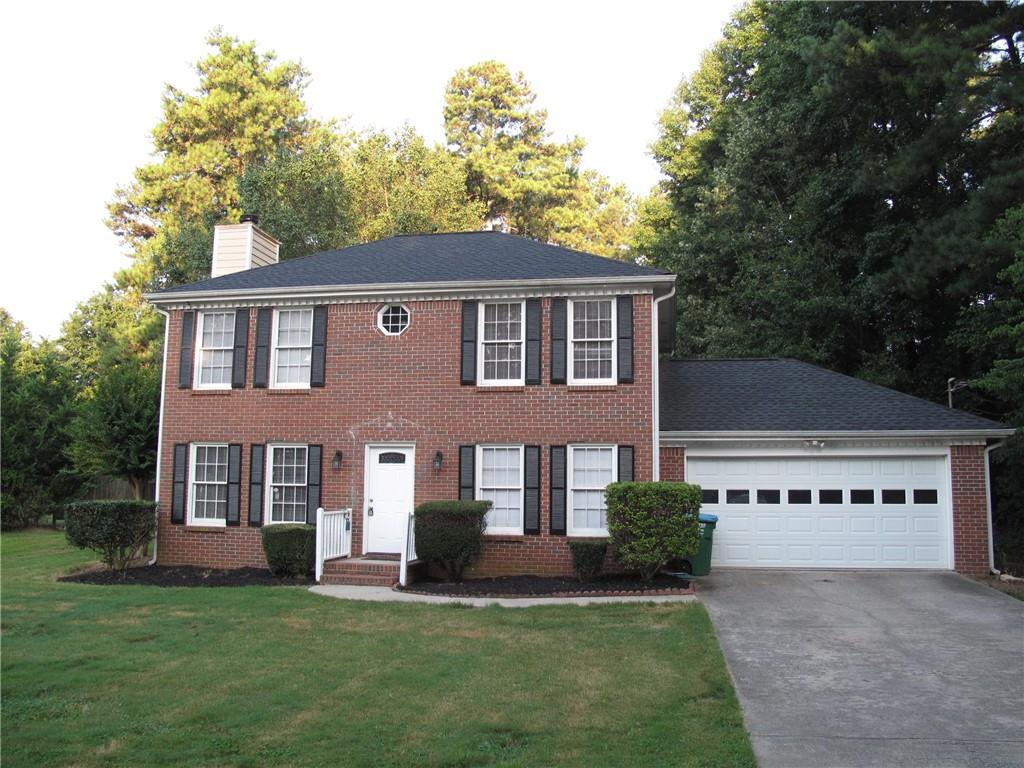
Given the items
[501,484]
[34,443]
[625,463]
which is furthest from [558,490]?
[34,443]

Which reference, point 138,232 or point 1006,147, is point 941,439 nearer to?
point 1006,147

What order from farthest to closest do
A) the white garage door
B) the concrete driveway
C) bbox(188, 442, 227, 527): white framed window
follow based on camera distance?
bbox(188, 442, 227, 527): white framed window
the white garage door
the concrete driveway

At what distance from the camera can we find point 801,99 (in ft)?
75.0

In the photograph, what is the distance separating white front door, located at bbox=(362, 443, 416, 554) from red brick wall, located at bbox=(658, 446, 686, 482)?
4.44 metres

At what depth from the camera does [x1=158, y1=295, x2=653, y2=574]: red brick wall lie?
13828 mm

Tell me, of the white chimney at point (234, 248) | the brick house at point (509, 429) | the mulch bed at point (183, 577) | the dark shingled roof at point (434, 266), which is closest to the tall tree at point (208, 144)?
the white chimney at point (234, 248)

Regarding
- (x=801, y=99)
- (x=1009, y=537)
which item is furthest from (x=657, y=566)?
(x=801, y=99)

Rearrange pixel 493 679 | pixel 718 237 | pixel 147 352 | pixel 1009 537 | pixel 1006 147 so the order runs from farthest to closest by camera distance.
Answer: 1. pixel 147 352
2. pixel 718 237
3. pixel 1006 147
4. pixel 1009 537
5. pixel 493 679

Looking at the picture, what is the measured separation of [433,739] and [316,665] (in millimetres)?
2384

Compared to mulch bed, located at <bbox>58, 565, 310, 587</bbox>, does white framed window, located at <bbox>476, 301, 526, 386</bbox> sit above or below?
above

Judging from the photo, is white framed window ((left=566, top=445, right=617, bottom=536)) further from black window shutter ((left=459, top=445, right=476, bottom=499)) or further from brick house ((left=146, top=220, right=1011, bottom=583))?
black window shutter ((left=459, top=445, right=476, bottom=499))

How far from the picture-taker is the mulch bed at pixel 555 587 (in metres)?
11.7

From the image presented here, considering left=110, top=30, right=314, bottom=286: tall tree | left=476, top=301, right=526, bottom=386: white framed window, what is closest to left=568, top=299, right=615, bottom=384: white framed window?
left=476, top=301, right=526, bottom=386: white framed window

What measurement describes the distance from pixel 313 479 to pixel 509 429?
3.78 metres
